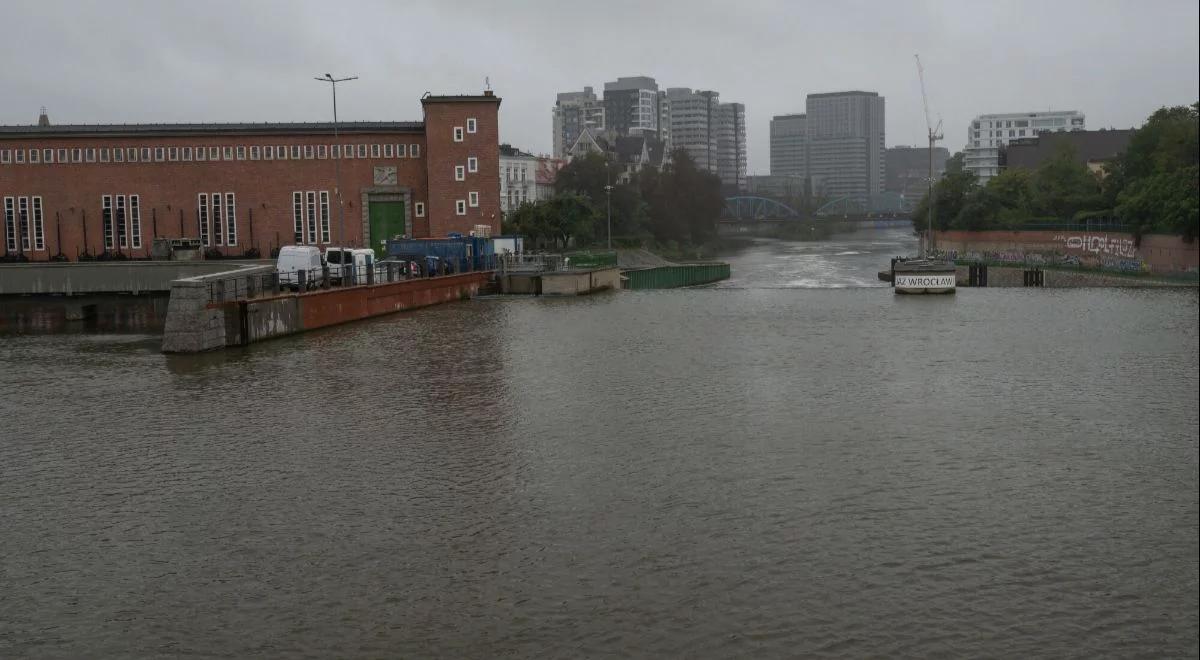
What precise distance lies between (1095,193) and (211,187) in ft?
271

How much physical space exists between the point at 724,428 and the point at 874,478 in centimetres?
470

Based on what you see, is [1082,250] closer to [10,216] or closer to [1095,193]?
[1095,193]

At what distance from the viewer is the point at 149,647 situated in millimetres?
11508

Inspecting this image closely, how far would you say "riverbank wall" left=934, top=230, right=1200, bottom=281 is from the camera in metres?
72.7

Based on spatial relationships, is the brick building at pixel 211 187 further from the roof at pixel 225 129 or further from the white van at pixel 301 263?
the white van at pixel 301 263

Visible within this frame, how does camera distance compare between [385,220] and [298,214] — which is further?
[385,220]

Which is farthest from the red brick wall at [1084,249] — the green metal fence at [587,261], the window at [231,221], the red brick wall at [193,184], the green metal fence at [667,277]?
the window at [231,221]

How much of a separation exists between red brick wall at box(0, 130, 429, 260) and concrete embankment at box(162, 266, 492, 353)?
3090cm

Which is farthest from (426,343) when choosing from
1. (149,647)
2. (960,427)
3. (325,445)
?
(149,647)

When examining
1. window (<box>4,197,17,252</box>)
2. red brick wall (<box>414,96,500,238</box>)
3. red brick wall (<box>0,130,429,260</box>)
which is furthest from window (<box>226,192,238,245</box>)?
window (<box>4,197,17,252</box>)

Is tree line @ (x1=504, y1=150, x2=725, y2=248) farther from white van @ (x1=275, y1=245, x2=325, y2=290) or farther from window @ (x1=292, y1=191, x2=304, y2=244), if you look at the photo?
white van @ (x1=275, y1=245, x2=325, y2=290)

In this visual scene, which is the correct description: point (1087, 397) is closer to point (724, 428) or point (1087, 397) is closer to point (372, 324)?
point (724, 428)

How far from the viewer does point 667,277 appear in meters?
86.1

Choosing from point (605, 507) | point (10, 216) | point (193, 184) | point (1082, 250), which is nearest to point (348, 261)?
point (193, 184)
